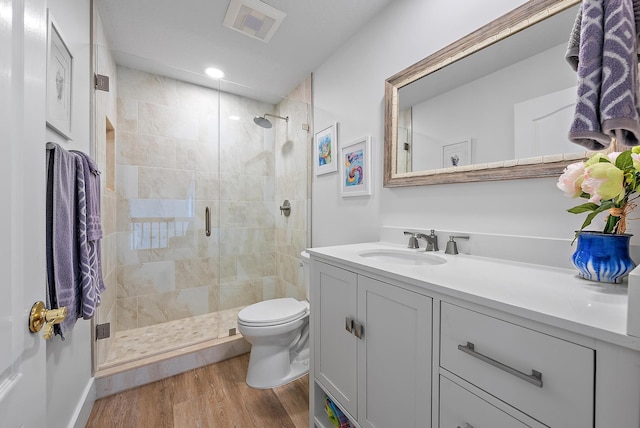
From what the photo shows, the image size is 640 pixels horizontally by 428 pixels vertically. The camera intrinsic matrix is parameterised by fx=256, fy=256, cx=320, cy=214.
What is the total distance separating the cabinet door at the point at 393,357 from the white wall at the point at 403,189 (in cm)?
58

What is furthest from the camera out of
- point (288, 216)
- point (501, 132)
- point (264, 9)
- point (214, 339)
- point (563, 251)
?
point (288, 216)

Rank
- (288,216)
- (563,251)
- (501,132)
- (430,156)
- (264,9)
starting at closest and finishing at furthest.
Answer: (563,251) < (501,132) < (430,156) < (264,9) < (288,216)

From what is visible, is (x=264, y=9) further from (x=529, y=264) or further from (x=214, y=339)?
(x=214, y=339)

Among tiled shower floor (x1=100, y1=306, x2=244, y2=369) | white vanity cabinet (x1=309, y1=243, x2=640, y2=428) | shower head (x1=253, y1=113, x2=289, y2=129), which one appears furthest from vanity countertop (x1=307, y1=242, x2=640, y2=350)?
shower head (x1=253, y1=113, x2=289, y2=129)

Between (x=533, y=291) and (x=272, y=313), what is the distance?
1440mm

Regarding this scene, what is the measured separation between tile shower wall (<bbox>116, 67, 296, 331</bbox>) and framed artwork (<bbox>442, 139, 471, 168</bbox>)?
179cm

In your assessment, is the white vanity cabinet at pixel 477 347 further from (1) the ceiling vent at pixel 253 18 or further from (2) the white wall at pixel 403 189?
(1) the ceiling vent at pixel 253 18

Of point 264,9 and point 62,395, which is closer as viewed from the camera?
point 62,395

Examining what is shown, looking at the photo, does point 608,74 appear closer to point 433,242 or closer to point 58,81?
point 433,242

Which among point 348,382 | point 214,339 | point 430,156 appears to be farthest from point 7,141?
point 214,339

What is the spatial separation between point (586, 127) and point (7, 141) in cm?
125

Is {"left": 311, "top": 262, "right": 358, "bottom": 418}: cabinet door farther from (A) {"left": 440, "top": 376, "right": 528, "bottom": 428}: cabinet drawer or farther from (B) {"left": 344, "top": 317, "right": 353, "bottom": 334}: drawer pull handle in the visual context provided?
(A) {"left": 440, "top": 376, "right": 528, "bottom": 428}: cabinet drawer

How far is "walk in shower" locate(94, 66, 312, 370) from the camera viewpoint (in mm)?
2172

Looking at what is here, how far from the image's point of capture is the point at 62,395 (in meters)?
1.12
